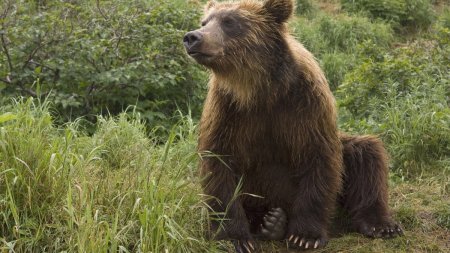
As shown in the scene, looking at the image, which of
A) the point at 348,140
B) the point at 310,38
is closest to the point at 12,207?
the point at 348,140

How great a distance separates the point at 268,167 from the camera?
4168mm

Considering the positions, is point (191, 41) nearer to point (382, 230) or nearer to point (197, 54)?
point (197, 54)

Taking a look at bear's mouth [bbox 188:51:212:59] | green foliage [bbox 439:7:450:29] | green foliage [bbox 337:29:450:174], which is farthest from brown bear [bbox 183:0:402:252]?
green foliage [bbox 439:7:450:29]

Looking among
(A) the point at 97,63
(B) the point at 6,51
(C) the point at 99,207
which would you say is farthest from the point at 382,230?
(B) the point at 6,51

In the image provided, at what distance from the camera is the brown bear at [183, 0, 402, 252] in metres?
4.00

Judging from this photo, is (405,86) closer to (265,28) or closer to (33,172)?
(265,28)

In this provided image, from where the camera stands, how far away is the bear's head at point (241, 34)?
12.9ft

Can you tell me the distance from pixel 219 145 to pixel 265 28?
0.76m

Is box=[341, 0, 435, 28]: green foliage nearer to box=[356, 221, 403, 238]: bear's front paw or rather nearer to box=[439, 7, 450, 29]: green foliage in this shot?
box=[439, 7, 450, 29]: green foliage

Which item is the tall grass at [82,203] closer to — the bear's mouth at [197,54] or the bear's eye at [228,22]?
the bear's mouth at [197,54]

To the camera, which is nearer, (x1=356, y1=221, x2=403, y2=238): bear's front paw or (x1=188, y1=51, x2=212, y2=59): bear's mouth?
(x1=188, y1=51, x2=212, y2=59): bear's mouth

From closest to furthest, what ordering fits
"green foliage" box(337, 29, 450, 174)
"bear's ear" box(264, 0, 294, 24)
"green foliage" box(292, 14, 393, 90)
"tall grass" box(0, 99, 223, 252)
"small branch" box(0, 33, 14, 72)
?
"tall grass" box(0, 99, 223, 252) < "bear's ear" box(264, 0, 294, 24) < "green foliage" box(337, 29, 450, 174) < "small branch" box(0, 33, 14, 72) < "green foliage" box(292, 14, 393, 90)

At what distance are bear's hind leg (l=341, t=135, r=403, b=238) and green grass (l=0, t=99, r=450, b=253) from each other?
0.33ft

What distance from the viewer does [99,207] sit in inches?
147
